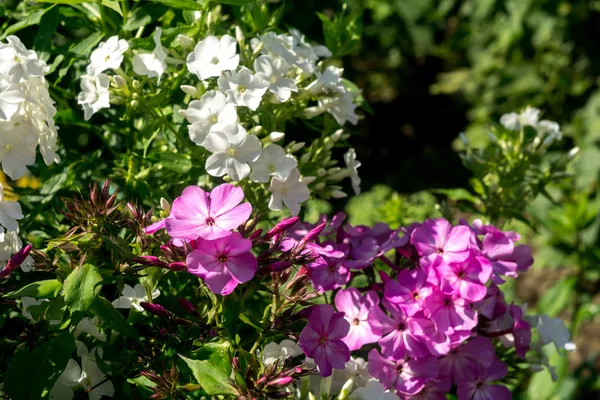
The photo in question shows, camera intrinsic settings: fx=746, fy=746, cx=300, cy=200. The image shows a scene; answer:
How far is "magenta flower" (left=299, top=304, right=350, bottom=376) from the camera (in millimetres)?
893

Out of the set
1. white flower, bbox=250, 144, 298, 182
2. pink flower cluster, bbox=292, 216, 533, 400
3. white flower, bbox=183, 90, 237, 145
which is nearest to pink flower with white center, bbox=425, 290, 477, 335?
pink flower cluster, bbox=292, 216, 533, 400

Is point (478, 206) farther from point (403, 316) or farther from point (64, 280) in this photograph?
point (64, 280)

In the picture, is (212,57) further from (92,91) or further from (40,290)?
(40,290)

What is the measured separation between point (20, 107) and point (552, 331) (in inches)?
33.9

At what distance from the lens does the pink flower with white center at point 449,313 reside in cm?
97

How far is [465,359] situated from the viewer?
3.41 feet

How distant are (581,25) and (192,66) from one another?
9.71 ft

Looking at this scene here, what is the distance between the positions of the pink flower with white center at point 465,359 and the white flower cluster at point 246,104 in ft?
0.99

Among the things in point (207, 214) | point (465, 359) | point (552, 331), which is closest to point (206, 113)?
point (207, 214)

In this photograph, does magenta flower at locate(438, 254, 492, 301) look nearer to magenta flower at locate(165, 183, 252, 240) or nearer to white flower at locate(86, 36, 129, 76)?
magenta flower at locate(165, 183, 252, 240)

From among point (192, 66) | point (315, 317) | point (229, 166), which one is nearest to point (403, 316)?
point (315, 317)

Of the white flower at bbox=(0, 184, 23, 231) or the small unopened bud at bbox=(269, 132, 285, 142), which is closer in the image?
the white flower at bbox=(0, 184, 23, 231)

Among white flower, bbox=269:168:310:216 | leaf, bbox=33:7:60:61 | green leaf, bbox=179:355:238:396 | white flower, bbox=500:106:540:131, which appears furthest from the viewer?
white flower, bbox=500:106:540:131

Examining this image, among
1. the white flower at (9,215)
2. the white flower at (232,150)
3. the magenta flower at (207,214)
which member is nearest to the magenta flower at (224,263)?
the magenta flower at (207,214)
